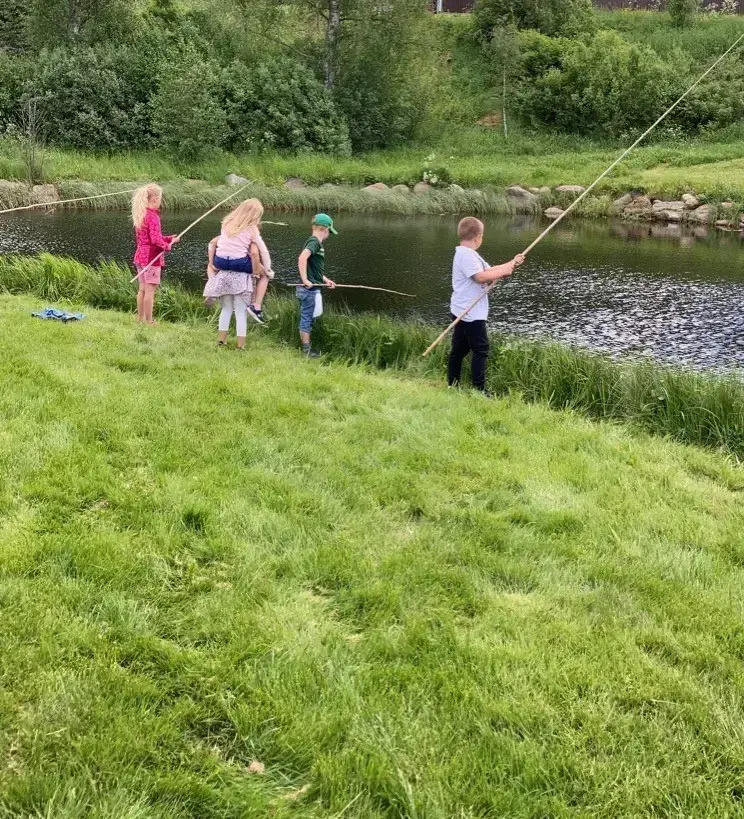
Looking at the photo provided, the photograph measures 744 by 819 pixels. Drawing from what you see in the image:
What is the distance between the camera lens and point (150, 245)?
838 centimetres

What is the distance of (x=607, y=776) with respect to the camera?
2.44 metres

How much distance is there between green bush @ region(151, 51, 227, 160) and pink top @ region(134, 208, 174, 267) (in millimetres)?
22154

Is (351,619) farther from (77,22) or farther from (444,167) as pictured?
(77,22)

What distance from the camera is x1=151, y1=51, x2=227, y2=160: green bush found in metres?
27.9

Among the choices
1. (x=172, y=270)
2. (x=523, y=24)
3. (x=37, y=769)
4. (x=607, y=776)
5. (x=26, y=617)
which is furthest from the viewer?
(x=523, y=24)

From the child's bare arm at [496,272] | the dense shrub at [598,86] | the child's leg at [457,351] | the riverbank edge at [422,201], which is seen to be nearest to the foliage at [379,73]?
the dense shrub at [598,86]

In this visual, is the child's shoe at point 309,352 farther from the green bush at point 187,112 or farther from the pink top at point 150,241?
the green bush at point 187,112

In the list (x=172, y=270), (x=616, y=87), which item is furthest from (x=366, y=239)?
(x=616, y=87)

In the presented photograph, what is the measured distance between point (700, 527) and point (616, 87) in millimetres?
34252

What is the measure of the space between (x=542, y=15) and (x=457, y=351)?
37.4 metres

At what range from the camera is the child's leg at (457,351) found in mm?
7133

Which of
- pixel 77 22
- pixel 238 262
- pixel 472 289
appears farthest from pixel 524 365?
pixel 77 22

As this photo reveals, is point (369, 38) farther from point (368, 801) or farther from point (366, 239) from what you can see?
point (368, 801)

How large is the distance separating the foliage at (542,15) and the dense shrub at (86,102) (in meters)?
19.9
